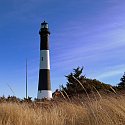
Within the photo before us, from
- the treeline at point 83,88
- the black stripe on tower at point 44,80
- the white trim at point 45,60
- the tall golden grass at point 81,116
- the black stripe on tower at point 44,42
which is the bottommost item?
the tall golden grass at point 81,116

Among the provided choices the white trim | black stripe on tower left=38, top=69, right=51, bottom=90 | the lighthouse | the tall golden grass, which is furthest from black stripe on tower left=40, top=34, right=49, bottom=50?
the tall golden grass

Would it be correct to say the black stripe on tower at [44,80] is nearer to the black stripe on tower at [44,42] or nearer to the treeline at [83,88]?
the black stripe on tower at [44,42]

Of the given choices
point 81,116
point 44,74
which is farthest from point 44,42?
point 81,116

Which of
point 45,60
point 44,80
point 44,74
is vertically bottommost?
point 44,80

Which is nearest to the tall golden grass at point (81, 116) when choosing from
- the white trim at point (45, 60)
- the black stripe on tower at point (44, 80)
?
the black stripe on tower at point (44, 80)

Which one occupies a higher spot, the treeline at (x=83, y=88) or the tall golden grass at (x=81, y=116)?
the treeline at (x=83, y=88)

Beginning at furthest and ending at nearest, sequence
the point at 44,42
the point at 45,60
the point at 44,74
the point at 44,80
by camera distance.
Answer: the point at 44,42, the point at 45,60, the point at 44,74, the point at 44,80

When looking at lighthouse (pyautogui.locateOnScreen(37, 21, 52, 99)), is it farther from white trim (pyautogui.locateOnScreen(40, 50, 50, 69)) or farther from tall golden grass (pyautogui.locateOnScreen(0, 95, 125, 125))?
tall golden grass (pyautogui.locateOnScreen(0, 95, 125, 125))

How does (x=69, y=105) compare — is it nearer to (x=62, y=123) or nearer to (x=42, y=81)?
(x=62, y=123)

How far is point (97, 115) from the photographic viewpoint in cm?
580

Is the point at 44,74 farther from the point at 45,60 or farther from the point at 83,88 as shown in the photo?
the point at 83,88

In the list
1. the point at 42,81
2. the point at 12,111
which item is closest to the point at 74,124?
the point at 12,111

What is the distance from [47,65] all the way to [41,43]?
9.64ft

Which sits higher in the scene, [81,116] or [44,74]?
[44,74]
